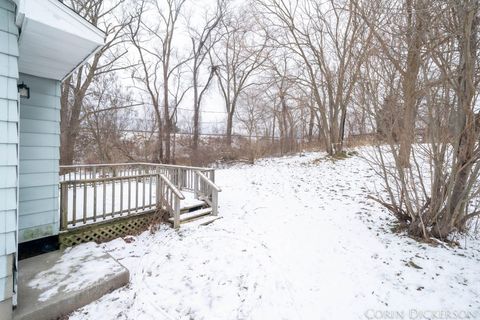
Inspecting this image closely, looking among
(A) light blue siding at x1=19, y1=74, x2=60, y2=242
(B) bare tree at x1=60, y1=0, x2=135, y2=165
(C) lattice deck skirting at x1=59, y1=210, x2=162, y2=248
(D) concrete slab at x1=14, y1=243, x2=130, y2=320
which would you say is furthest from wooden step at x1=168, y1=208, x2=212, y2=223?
(B) bare tree at x1=60, y1=0, x2=135, y2=165

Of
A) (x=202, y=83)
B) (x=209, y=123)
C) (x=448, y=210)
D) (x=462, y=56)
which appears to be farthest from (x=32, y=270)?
(x=209, y=123)

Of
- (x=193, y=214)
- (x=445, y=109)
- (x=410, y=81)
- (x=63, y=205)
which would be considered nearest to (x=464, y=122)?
(x=445, y=109)

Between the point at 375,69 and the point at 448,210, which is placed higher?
the point at 375,69

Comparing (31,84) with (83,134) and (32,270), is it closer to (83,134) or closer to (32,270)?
(32,270)

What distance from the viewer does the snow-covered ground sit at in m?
2.45

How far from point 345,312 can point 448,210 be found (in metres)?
2.56

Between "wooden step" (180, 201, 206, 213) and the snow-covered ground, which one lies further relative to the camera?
"wooden step" (180, 201, 206, 213)

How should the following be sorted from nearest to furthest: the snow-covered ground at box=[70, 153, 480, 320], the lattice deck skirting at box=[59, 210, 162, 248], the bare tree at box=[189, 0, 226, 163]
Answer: the snow-covered ground at box=[70, 153, 480, 320]
the lattice deck skirting at box=[59, 210, 162, 248]
the bare tree at box=[189, 0, 226, 163]

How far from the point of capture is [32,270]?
279cm

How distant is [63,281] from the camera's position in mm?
2625

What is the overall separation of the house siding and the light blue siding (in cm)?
147

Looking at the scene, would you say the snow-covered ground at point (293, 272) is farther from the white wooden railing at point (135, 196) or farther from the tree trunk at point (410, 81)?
the tree trunk at point (410, 81)

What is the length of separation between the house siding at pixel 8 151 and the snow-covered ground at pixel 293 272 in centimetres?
72

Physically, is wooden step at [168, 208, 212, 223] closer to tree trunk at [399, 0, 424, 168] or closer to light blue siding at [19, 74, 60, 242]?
light blue siding at [19, 74, 60, 242]
